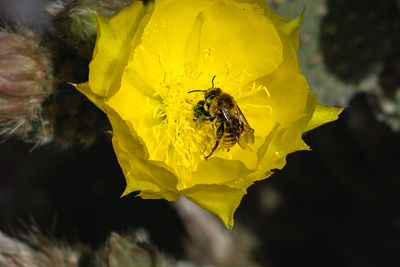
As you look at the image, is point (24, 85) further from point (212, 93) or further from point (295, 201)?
point (295, 201)

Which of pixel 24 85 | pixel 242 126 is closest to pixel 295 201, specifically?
pixel 242 126

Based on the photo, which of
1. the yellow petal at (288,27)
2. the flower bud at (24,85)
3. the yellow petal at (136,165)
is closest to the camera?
the yellow petal at (136,165)

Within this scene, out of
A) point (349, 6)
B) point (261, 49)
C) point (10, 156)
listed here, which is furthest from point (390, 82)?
point (10, 156)

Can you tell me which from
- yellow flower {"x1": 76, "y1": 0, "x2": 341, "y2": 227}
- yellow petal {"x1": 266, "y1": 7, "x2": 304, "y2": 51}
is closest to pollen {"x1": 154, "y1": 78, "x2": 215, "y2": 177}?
yellow flower {"x1": 76, "y1": 0, "x2": 341, "y2": 227}

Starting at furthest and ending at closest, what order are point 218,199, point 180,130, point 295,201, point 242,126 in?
point 295,201 → point 180,130 → point 242,126 → point 218,199

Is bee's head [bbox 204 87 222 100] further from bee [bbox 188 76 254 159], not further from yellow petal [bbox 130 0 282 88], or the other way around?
yellow petal [bbox 130 0 282 88]

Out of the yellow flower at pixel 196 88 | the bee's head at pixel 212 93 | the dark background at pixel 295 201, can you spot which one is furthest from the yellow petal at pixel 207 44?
the dark background at pixel 295 201

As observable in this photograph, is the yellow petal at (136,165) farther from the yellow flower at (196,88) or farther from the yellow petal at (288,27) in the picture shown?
the yellow petal at (288,27)
